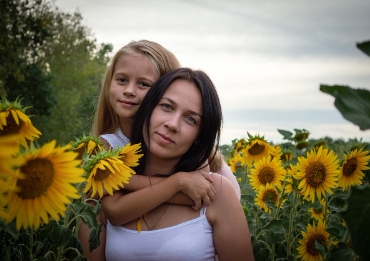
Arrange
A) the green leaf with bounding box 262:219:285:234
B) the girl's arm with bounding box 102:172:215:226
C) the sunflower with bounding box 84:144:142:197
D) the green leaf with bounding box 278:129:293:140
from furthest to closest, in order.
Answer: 1. the green leaf with bounding box 278:129:293:140
2. the green leaf with bounding box 262:219:285:234
3. the girl's arm with bounding box 102:172:215:226
4. the sunflower with bounding box 84:144:142:197

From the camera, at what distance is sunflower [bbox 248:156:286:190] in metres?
3.23

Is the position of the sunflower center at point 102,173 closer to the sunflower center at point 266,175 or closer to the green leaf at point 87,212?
the green leaf at point 87,212

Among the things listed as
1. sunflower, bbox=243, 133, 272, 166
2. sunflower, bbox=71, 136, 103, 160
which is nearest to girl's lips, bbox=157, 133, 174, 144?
sunflower, bbox=71, 136, 103, 160

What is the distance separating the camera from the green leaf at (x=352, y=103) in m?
1.19

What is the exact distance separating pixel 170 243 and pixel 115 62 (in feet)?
4.84

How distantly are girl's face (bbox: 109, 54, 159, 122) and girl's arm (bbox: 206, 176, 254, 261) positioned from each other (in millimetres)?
858

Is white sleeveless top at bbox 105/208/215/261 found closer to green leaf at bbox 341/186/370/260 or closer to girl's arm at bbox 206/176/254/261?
girl's arm at bbox 206/176/254/261

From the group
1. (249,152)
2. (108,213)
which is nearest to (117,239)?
(108,213)

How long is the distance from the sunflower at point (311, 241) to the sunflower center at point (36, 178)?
1.74 metres

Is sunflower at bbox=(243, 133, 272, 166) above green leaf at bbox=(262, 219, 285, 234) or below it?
above

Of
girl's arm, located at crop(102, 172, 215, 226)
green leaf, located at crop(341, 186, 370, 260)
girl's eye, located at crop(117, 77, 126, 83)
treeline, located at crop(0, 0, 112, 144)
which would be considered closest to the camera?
green leaf, located at crop(341, 186, 370, 260)

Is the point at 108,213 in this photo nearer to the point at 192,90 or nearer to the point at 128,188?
the point at 128,188

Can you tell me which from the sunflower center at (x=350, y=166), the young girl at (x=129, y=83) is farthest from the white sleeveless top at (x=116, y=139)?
the sunflower center at (x=350, y=166)

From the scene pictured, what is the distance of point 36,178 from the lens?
3.84 ft
